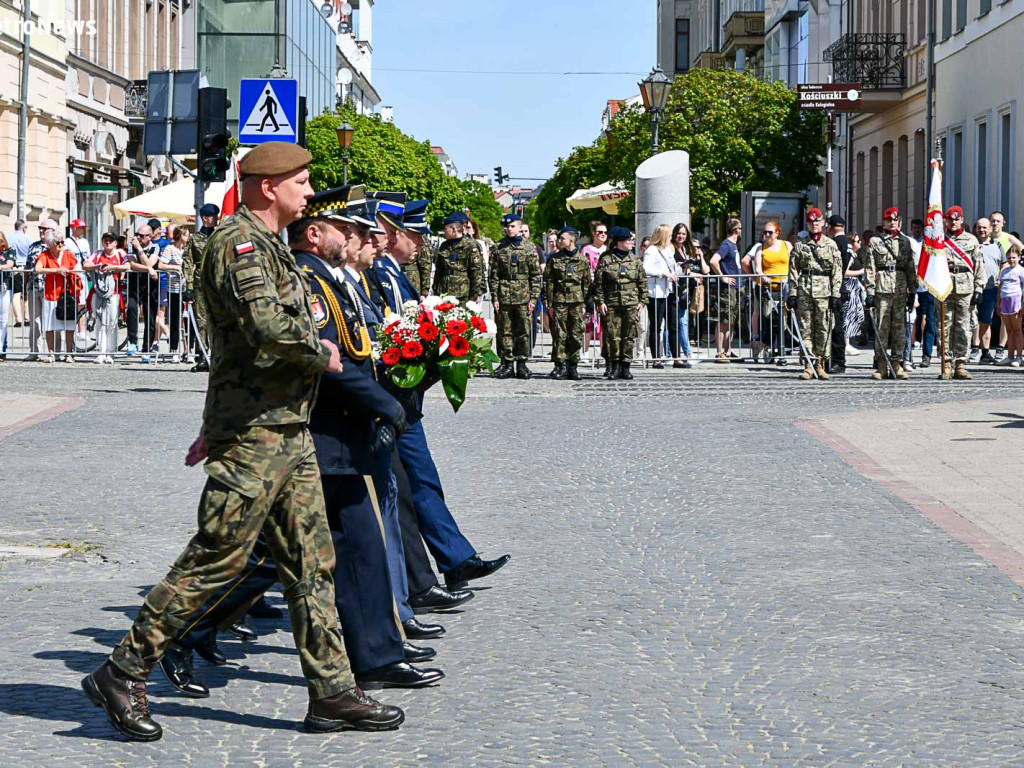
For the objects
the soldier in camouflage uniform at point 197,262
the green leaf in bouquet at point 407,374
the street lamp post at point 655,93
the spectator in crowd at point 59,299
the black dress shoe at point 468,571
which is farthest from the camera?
the street lamp post at point 655,93

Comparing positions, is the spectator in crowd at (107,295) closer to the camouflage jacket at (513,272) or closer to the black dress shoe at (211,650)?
the camouflage jacket at (513,272)

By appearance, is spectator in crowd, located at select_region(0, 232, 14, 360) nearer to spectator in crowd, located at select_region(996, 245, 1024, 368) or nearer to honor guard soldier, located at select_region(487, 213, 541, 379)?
honor guard soldier, located at select_region(487, 213, 541, 379)

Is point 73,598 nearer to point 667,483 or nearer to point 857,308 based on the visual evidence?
point 667,483

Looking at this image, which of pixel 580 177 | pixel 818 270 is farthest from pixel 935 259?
pixel 580 177

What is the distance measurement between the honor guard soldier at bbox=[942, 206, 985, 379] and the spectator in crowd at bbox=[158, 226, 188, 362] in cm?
962

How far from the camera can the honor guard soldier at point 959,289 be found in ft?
68.3

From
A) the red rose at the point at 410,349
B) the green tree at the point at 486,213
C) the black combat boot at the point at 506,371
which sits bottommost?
the black combat boot at the point at 506,371

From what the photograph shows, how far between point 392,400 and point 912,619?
2553mm

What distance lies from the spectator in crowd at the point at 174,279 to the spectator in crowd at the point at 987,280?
10.3 meters

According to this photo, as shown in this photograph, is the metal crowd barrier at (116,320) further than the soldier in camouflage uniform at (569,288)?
Yes

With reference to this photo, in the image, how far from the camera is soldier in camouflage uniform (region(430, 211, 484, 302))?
21.2 m

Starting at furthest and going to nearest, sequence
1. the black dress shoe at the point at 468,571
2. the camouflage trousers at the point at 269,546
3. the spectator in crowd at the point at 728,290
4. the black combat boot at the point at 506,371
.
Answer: the spectator in crowd at the point at 728,290 < the black combat boot at the point at 506,371 < the black dress shoe at the point at 468,571 < the camouflage trousers at the point at 269,546

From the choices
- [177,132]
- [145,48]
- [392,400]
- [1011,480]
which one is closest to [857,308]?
[177,132]

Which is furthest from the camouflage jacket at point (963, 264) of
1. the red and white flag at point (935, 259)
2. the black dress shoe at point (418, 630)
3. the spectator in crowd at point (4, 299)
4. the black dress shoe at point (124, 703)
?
the black dress shoe at point (124, 703)
